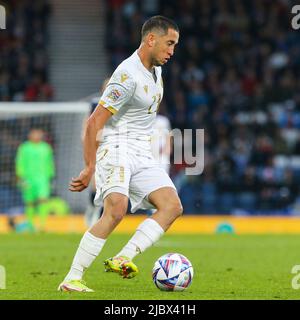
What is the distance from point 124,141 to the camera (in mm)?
8156

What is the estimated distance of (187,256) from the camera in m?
12.4

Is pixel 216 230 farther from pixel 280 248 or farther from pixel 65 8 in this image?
pixel 65 8

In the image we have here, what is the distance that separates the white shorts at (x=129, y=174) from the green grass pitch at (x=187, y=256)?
833 millimetres

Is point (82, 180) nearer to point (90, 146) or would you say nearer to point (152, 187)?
point (90, 146)

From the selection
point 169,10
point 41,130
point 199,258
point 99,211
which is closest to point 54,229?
point 41,130

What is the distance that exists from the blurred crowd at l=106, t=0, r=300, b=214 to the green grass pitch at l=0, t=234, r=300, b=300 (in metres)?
3.91

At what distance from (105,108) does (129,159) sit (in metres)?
0.53

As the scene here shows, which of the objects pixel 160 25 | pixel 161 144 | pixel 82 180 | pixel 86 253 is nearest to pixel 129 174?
pixel 82 180

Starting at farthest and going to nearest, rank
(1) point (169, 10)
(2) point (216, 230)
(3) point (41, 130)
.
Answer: (1) point (169, 10) < (3) point (41, 130) < (2) point (216, 230)

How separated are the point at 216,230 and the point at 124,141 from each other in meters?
10.7

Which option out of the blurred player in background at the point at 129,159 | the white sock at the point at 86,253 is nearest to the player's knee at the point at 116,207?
the blurred player in background at the point at 129,159

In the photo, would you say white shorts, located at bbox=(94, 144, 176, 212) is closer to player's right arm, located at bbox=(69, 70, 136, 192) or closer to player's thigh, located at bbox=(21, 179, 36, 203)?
player's right arm, located at bbox=(69, 70, 136, 192)

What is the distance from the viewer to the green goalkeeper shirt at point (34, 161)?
18.8 meters

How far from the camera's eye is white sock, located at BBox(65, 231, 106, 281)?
7691 millimetres
